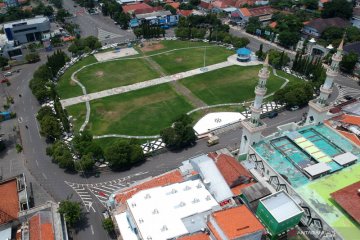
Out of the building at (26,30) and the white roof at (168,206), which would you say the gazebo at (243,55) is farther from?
the building at (26,30)

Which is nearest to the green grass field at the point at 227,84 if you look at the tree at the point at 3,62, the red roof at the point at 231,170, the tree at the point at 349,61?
the tree at the point at 349,61

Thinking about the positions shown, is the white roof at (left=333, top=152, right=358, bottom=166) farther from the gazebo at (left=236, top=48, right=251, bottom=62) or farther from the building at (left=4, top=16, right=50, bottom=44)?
the building at (left=4, top=16, right=50, bottom=44)

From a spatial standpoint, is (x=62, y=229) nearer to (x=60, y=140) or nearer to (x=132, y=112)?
(x=60, y=140)

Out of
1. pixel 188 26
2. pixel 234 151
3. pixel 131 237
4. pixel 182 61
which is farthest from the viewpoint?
pixel 188 26

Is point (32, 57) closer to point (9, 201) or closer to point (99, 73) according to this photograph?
point (99, 73)

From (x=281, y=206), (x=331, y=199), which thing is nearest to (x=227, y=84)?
(x=331, y=199)

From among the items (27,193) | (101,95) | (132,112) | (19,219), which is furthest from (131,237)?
(101,95)

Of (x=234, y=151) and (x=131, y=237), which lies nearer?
(x=131, y=237)
